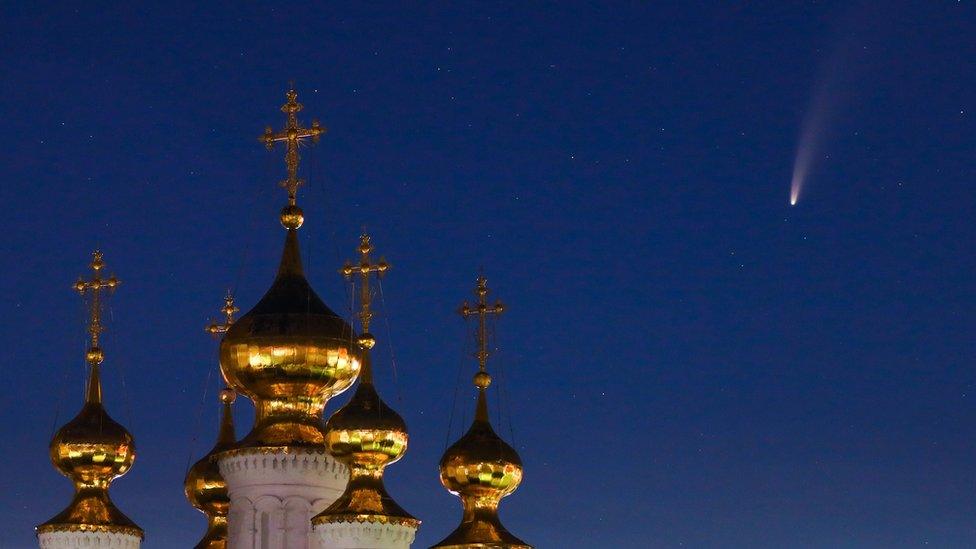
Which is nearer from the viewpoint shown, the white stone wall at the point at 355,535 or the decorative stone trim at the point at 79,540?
the white stone wall at the point at 355,535

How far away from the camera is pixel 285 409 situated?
138 feet

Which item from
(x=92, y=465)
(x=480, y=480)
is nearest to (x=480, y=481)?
(x=480, y=480)

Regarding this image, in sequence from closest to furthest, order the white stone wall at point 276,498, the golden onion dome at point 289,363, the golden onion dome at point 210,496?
the white stone wall at point 276,498
the golden onion dome at point 289,363
the golden onion dome at point 210,496

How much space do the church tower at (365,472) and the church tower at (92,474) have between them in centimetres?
499

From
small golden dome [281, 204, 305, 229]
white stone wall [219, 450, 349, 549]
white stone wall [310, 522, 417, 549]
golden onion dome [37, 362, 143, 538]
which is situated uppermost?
small golden dome [281, 204, 305, 229]

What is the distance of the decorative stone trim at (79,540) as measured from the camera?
1705 inches

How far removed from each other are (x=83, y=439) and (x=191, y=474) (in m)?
2.96

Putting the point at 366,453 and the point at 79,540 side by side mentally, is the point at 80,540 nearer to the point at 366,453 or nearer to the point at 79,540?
the point at 79,540

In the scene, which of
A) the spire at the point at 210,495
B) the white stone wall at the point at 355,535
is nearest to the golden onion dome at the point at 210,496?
the spire at the point at 210,495

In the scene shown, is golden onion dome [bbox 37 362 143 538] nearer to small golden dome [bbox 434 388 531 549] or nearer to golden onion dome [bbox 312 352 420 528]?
golden onion dome [bbox 312 352 420 528]

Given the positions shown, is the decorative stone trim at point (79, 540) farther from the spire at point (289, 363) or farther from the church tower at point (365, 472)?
the church tower at point (365, 472)

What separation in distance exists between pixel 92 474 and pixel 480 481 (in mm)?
7240

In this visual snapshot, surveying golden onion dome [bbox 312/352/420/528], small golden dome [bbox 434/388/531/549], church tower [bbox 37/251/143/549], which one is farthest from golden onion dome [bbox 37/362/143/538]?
small golden dome [bbox 434/388/531/549]

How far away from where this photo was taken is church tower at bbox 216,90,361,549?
4122 centimetres
